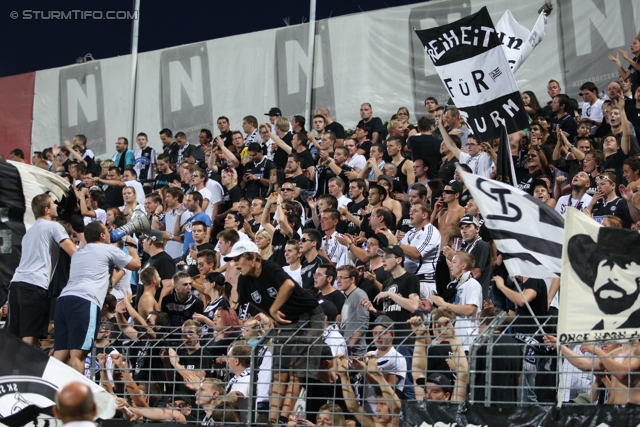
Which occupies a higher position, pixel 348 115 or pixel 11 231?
pixel 348 115

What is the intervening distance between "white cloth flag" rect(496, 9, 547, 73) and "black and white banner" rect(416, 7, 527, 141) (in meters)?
1.43

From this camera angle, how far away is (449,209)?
12.5 metres

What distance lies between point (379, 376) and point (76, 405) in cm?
377

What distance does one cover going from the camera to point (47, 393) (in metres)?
8.36

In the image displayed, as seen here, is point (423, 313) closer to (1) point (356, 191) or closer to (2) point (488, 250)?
(2) point (488, 250)

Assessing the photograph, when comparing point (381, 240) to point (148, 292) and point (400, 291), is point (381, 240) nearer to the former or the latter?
point (400, 291)

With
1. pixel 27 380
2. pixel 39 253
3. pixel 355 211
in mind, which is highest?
pixel 355 211

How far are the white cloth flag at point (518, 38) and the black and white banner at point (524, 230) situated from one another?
6.23 metres

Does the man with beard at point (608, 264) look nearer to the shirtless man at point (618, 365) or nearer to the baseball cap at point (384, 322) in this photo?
the shirtless man at point (618, 365)

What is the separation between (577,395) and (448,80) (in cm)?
500

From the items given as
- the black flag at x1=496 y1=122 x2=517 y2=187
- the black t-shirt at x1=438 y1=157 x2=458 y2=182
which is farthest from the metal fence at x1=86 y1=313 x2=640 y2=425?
the black t-shirt at x1=438 y1=157 x2=458 y2=182

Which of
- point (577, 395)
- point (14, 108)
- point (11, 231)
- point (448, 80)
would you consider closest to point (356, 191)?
point (448, 80)

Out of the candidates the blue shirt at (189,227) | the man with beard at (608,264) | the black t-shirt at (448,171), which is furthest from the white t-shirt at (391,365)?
the blue shirt at (189,227)

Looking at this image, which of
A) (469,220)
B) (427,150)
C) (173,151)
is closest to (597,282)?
(469,220)
